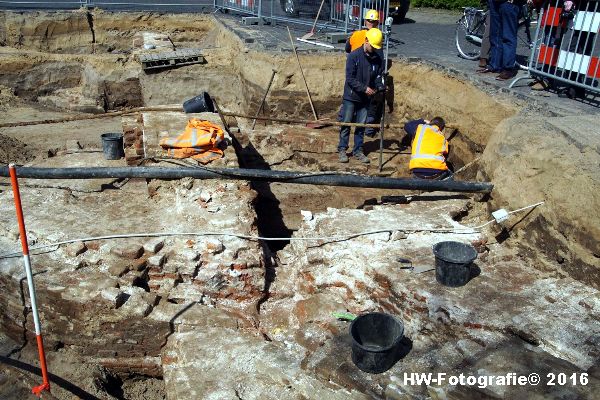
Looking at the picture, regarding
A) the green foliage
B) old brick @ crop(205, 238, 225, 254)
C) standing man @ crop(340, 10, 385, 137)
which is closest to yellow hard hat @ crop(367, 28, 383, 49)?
standing man @ crop(340, 10, 385, 137)

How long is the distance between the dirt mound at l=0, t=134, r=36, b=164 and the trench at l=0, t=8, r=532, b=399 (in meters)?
0.03

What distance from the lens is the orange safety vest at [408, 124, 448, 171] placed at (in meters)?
7.70

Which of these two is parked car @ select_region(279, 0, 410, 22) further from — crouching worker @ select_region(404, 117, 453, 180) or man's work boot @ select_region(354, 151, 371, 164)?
crouching worker @ select_region(404, 117, 453, 180)

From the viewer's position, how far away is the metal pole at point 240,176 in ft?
20.5

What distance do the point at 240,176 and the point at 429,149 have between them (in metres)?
2.84

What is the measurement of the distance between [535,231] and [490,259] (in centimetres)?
55

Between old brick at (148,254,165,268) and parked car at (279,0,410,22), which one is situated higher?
parked car at (279,0,410,22)

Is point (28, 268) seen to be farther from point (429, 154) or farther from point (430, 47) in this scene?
point (430, 47)

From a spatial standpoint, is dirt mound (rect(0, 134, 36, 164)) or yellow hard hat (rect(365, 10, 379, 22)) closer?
dirt mound (rect(0, 134, 36, 164))

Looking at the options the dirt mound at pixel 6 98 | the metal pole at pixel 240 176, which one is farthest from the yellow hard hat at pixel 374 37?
the dirt mound at pixel 6 98

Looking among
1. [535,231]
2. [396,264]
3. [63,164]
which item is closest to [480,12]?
[535,231]

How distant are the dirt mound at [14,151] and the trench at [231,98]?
32 millimetres

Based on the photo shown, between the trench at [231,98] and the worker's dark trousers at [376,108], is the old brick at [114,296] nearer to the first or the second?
the trench at [231,98]

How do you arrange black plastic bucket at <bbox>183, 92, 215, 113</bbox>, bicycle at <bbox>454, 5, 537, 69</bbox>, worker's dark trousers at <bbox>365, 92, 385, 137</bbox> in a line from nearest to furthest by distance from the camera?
1. black plastic bucket at <bbox>183, 92, 215, 113</bbox>
2. worker's dark trousers at <bbox>365, 92, 385, 137</bbox>
3. bicycle at <bbox>454, 5, 537, 69</bbox>
